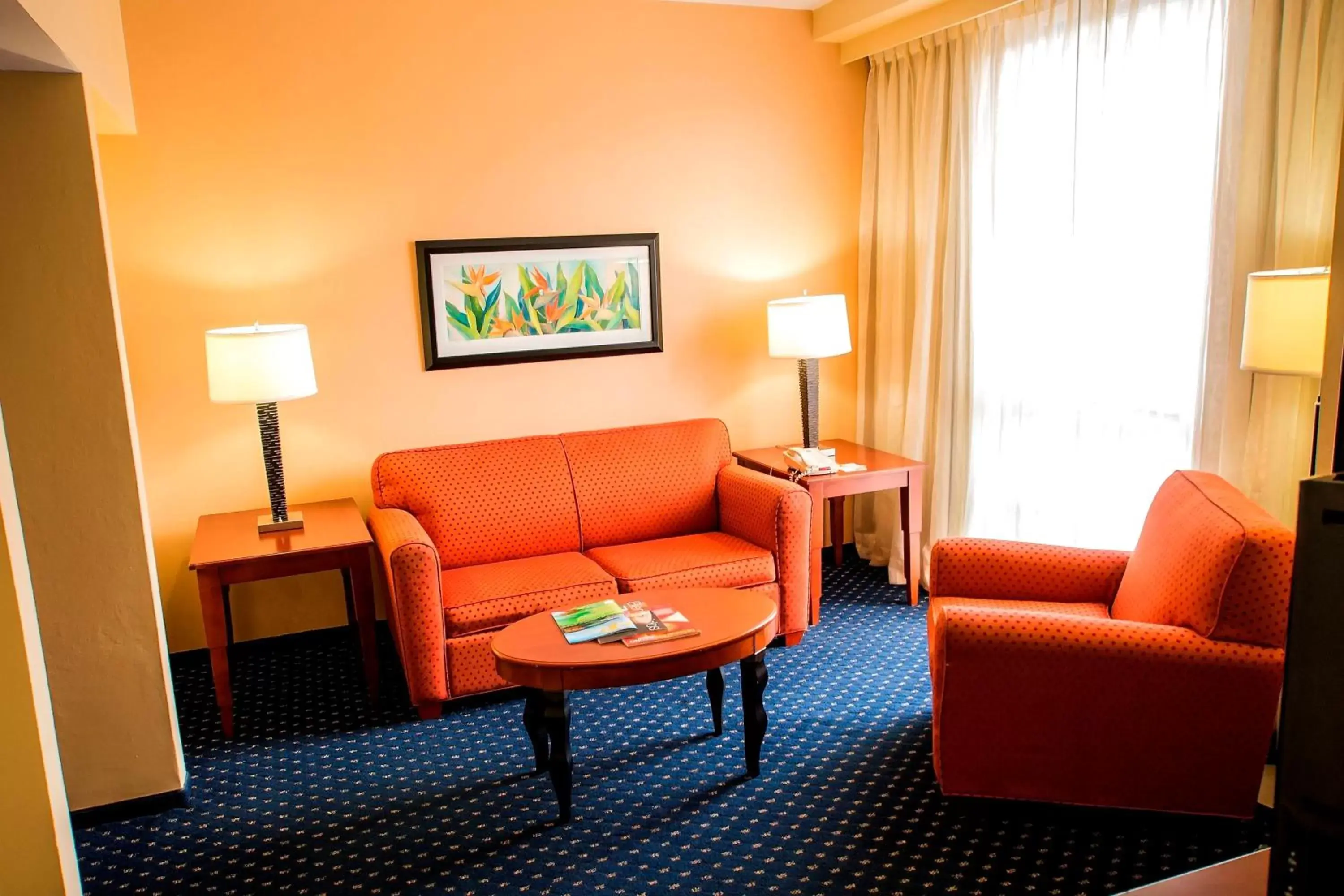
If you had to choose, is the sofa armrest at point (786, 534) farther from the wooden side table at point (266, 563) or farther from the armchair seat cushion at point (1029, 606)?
the wooden side table at point (266, 563)

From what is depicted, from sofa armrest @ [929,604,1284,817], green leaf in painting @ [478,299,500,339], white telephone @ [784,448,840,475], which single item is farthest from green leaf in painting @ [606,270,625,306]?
sofa armrest @ [929,604,1284,817]

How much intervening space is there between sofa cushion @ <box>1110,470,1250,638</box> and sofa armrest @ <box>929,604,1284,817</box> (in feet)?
0.26

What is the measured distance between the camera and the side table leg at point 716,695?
129 inches

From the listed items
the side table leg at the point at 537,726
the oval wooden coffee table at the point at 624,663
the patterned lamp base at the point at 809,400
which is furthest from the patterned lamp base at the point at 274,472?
the patterned lamp base at the point at 809,400

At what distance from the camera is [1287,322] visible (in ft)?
8.16

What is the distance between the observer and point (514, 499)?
4.16 m

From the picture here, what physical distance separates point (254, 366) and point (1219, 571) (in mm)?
3169

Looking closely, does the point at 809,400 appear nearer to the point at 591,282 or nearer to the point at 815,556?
the point at 815,556

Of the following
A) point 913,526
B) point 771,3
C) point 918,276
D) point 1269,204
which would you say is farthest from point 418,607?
point 771,3

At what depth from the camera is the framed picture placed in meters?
4.30

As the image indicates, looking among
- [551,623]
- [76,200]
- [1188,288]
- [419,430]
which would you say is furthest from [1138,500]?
[76,200]

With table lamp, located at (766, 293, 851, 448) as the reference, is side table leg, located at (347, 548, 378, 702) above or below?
below

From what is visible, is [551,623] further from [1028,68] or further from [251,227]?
[1028,68]

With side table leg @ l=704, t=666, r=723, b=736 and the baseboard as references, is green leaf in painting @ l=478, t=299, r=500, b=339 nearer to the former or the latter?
side table leg @ l=704, t=666, r=723, b=736
